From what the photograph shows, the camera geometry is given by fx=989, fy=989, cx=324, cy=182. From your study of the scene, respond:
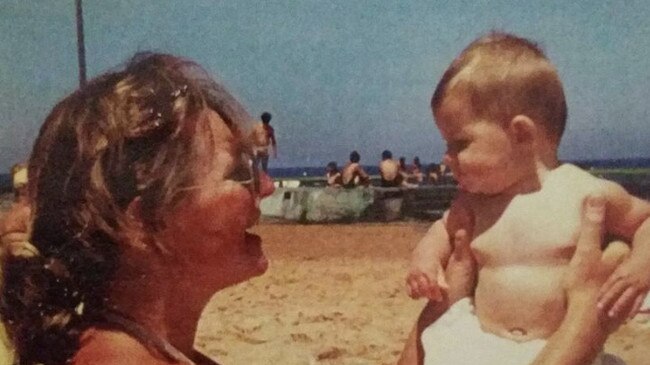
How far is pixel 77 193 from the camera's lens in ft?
1.49

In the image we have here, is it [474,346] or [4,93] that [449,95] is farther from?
[4,93]

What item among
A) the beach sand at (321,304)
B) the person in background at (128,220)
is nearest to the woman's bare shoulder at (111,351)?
the person in background at (128,220)

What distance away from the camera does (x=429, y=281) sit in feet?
2.34

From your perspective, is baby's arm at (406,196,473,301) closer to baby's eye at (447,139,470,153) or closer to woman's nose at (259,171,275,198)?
baby's eye at (447,139,470,153)

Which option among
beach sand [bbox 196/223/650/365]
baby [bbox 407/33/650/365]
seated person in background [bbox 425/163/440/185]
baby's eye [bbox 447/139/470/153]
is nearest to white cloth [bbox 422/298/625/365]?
baby [bbox 407/33/650/365]

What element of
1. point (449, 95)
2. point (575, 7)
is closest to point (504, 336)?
point (449, 95)

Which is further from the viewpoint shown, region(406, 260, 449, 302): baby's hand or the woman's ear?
region(406, 260, 449, 302): baby's hand

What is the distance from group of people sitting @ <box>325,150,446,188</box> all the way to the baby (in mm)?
306

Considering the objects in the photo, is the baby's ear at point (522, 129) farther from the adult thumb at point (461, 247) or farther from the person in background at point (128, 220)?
the person in background at point (128, 220)

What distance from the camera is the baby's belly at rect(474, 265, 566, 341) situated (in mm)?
691

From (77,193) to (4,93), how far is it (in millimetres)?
640

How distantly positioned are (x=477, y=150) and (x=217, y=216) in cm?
25

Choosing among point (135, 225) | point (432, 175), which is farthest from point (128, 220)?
point (432, 175)

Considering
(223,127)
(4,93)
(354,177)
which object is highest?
(223,127)
